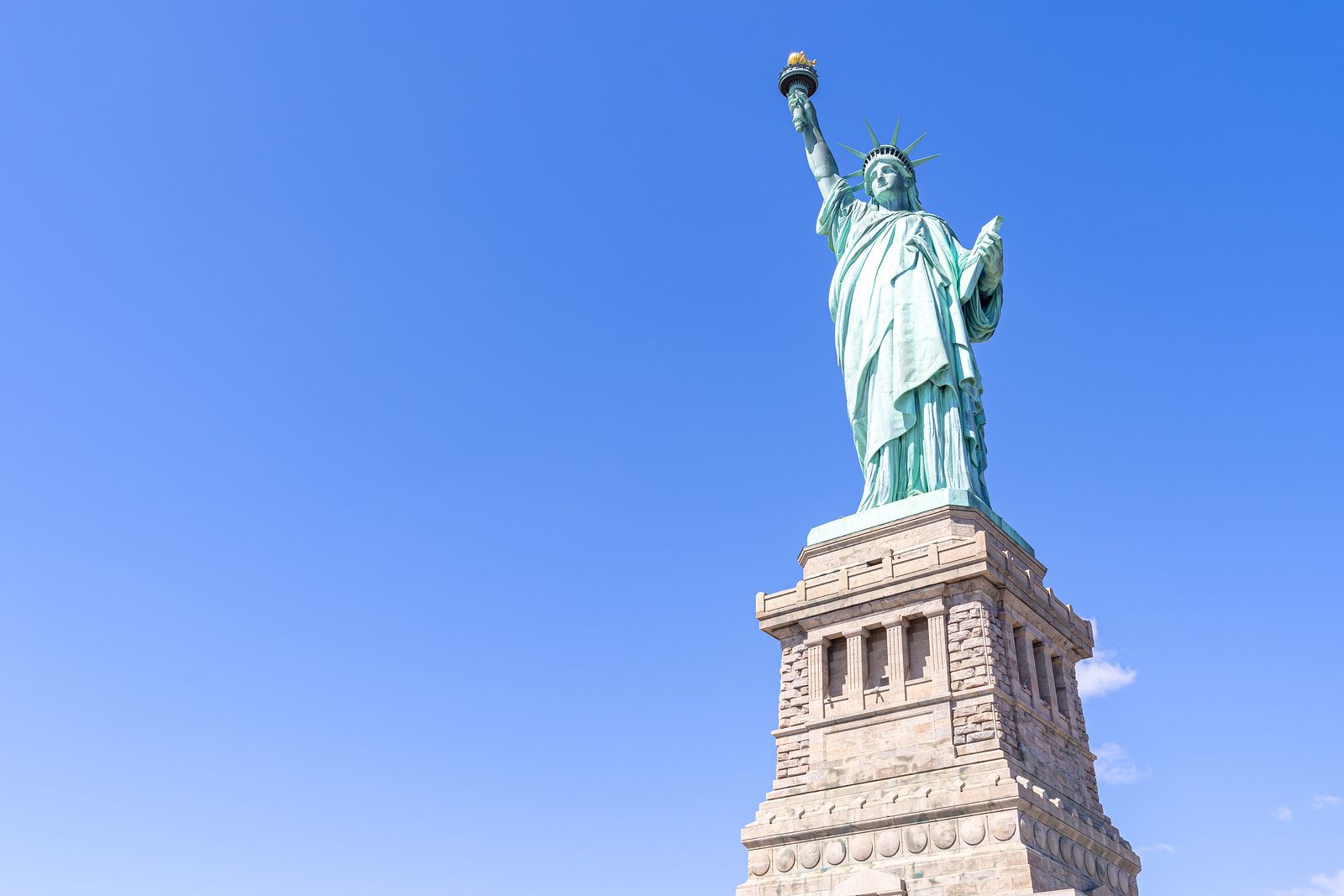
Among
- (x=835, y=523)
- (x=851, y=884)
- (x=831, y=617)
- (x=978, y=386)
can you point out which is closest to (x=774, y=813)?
(x=851, y=884)

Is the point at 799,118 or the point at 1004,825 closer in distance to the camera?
the point at 1004,825

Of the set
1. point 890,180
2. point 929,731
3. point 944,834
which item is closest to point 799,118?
point 890,180

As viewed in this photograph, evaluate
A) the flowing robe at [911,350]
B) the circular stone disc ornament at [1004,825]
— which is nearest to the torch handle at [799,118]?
the flowing robe at [911,350]

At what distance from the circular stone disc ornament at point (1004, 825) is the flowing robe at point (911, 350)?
26.1 feet

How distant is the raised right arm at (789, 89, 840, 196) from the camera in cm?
3359

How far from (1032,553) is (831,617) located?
5.52 meters

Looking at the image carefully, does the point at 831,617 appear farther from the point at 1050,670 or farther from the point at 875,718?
the point at 1050,670

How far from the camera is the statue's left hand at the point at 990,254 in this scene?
29.2 meters

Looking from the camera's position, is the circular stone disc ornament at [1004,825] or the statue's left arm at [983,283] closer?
the circular stone disc ornament at [1004,825]

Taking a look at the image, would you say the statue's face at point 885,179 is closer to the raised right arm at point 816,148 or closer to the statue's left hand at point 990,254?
the raised right arm at point 816,148

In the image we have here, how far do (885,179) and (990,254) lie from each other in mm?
4565

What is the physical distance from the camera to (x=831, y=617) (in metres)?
25.6

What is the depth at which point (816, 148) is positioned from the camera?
34.0 m

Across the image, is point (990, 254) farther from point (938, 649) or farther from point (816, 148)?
point (938, 649)
